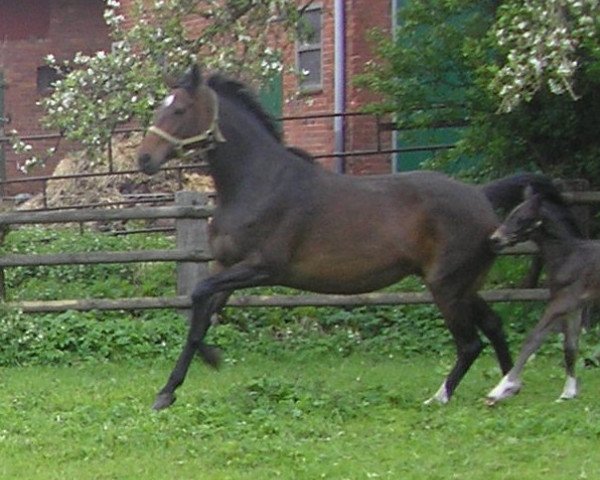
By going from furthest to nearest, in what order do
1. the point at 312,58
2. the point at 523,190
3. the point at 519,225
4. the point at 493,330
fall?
the point at 312,58 → the point at 523,190 → the point at 493,330 → the point at 519,225

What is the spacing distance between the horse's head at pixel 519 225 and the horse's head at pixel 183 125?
196 cm

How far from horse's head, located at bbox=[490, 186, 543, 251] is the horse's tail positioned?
141 millimetres

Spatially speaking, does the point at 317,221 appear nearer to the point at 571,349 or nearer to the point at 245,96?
the point at 245,96

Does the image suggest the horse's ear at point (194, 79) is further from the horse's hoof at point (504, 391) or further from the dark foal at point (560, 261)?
the horse's hoof at point (504, 391)

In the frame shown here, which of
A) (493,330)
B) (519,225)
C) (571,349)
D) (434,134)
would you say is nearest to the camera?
(519,225)

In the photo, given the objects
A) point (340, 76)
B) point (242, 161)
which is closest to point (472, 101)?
point (242, 161)

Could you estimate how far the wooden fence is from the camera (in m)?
12.2

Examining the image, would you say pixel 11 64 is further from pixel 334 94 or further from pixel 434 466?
pixel 434 466

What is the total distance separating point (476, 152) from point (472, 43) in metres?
1.73

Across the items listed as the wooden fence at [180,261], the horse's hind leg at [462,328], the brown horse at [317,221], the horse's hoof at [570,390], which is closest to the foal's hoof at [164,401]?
the brown horse at [317,221]

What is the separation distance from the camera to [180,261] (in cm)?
1246

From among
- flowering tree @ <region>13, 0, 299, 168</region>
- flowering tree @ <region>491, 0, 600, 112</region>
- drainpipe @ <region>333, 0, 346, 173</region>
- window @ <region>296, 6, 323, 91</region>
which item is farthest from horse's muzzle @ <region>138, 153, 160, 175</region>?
window @ <region>296, 6, 323, 91</region>

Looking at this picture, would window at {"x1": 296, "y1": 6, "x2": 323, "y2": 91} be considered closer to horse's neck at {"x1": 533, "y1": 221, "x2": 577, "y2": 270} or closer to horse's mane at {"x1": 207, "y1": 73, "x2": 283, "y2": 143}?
horse's mane at {"x1": 207, "y1": 73, "x2": 283, "y2": 143}

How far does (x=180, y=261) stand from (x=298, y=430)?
14.5 ft
